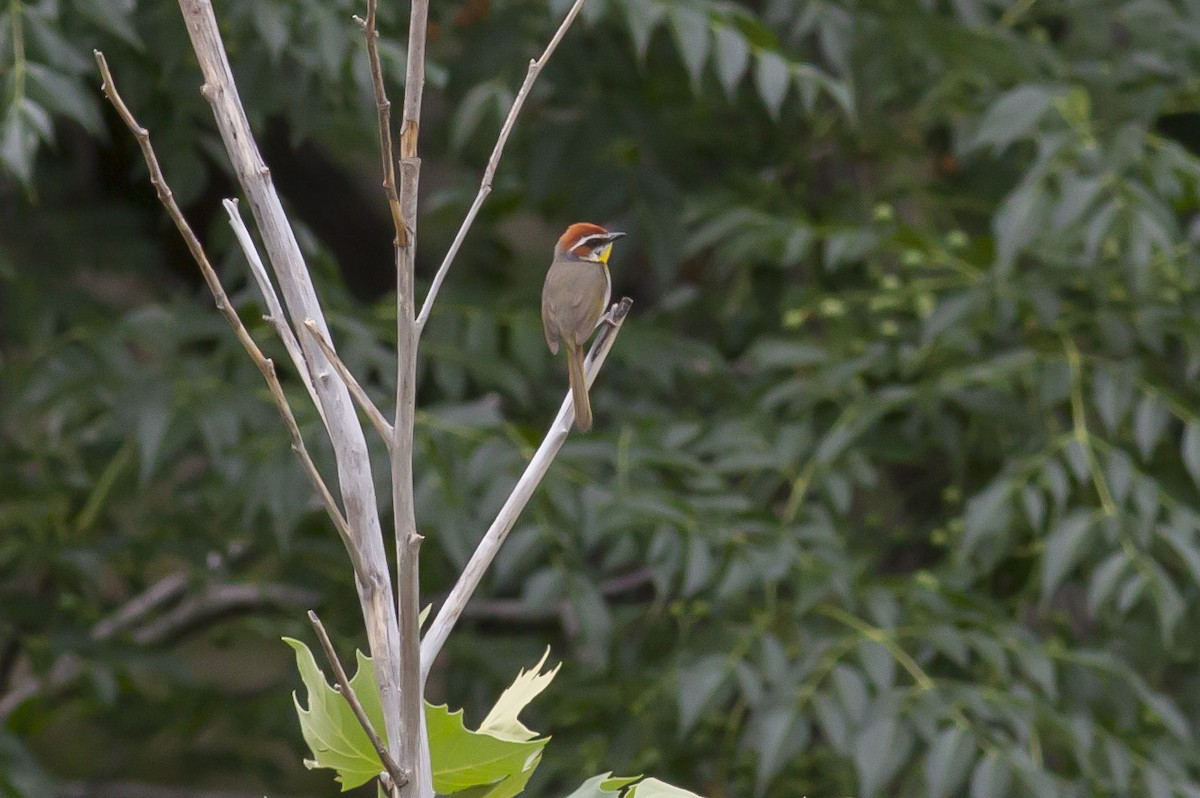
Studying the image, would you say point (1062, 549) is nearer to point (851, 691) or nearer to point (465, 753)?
point (851, 691)

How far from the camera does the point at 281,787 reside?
3826mm

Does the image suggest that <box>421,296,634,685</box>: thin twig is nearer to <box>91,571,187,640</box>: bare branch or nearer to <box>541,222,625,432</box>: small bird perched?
<box>541,222,625,432</box>: small bird perched

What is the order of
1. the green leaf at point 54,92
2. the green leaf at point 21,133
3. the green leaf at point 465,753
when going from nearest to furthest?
the green leaf at point 465,753, the green leaf at point 21,133, the green leaf at point 54,92

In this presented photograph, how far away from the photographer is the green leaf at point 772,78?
2.71 m

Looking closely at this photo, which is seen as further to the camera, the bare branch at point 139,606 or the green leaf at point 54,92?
the bare branch at point 139,606

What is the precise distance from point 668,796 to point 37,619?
224 centimetres

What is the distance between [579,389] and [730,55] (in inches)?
38.2

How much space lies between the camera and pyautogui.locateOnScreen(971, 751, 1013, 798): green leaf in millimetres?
2465

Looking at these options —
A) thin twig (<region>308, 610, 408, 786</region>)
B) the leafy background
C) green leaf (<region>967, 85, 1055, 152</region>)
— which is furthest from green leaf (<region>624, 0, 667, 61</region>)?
thin twig (<region>308, 610, 408, 786</region>)

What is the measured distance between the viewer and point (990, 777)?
8.13 ft

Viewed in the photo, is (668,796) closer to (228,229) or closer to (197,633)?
(228,229)

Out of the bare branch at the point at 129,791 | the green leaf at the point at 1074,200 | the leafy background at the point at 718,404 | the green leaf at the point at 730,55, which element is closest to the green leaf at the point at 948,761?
the leafy background at the point at 718,404

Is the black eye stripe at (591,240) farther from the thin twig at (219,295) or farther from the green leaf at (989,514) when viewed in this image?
the thin twig at (219,295)

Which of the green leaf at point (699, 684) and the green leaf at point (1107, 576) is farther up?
the green leaf at point (1107, 576)
